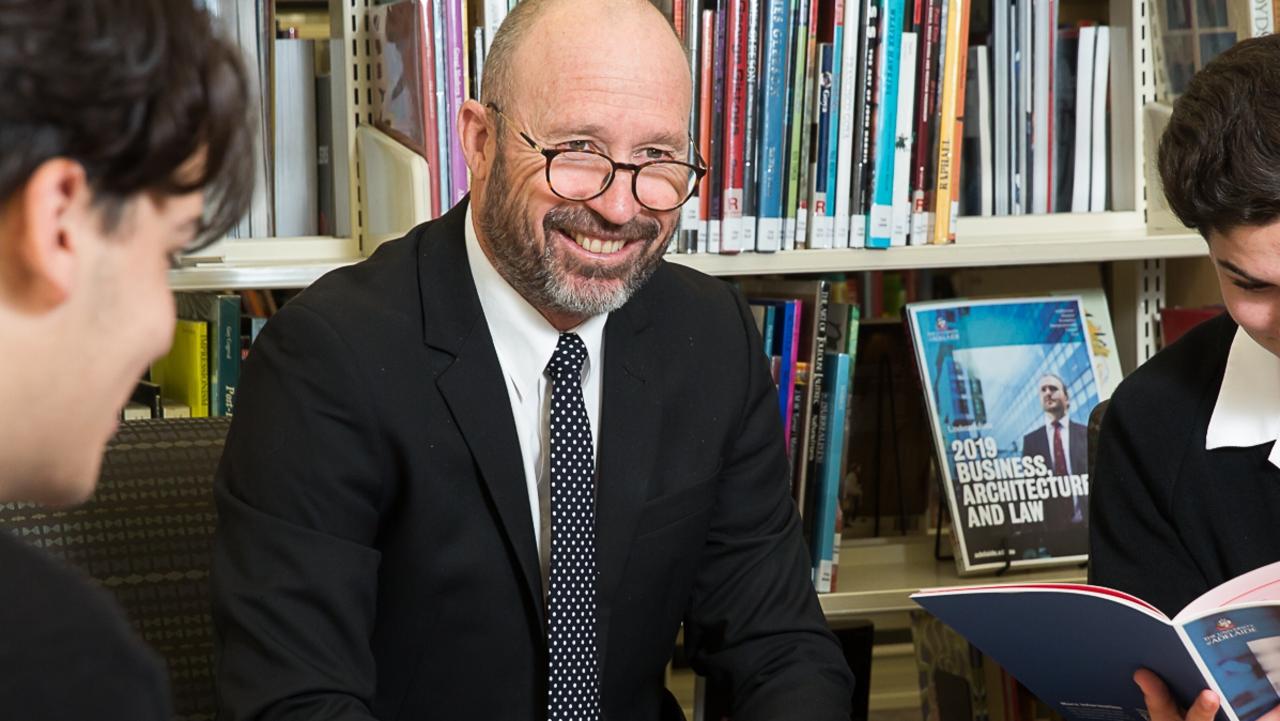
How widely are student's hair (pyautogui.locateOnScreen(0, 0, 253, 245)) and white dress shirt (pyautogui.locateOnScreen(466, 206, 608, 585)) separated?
2.60 feet

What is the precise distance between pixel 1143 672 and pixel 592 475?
0.54 m

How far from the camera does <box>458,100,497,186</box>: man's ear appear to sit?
149 centimetres

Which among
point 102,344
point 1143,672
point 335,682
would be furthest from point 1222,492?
point 102,344

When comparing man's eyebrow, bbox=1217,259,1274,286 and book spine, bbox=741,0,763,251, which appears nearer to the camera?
man's eyebrow, bbox=1217,259,1274,286

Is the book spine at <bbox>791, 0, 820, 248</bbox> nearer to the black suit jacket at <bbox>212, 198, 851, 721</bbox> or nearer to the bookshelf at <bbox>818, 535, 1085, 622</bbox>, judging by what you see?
the black suit jacket at <bbox>212, 198, 851, 721</bbox>

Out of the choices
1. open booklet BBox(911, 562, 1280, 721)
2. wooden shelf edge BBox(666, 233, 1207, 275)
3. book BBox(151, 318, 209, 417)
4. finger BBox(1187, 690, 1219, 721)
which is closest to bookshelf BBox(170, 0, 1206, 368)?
wooden shelf edge BBox(666, 233, 1207, 275)

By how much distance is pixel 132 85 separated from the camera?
605 mm

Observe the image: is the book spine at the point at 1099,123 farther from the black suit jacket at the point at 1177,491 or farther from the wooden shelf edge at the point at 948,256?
the black suit jacket at the point at 1177,491

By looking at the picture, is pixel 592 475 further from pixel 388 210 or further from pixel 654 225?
pixel 388 210

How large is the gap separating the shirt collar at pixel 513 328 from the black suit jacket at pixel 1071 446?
2.87 feet

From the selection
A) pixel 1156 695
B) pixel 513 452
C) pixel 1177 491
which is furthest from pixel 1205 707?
pixel 513 452

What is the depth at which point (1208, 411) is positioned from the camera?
4.86 feet

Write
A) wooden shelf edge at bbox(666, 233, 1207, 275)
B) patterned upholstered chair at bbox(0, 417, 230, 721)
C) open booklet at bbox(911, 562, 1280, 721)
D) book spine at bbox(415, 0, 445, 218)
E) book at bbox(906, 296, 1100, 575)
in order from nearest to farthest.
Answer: open booklet at bbox(911, 562, 1280, 721) < patterned upholstered chair at bbox(0, 417, 230, 721) < book spine at bbox(415, 0, 445, 218) < wooden shelf edge at bbox(666, 233, 1207, 275) < book at bbox(906, 296, 1100, 575)

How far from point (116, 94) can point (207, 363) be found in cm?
133
